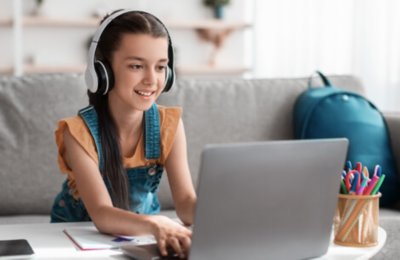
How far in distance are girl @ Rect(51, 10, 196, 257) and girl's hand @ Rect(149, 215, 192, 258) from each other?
103 mm

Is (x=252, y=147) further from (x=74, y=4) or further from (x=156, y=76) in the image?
(x=74, y=4)

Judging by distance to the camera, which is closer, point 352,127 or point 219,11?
point 352,127

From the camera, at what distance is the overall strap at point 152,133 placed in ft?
5.02

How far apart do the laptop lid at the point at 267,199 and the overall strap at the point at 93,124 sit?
540 mm

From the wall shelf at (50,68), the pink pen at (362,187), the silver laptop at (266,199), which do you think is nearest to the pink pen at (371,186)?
the pink pen at (362,187)

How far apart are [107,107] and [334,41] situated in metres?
3.35

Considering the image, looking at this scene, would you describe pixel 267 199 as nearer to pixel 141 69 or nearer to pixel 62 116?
pixel 141 69

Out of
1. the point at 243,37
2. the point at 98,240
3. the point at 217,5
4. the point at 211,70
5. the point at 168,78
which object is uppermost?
the point at 217,5

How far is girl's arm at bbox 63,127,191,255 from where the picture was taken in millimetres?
1038

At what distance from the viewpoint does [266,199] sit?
38.2 inches

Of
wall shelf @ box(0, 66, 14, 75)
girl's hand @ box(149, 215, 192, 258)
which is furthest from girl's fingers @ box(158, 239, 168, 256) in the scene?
wall shelf @ box(0, 66, 14, 75)

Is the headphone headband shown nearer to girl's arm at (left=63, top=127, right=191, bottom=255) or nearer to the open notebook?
girl's arm at (left=63, top=127, right=191, bottom=255)

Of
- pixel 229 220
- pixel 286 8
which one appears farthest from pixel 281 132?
pixel 286 8

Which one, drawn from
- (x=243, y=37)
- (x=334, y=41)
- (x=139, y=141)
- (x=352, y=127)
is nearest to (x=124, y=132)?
(x=139, y=141)
